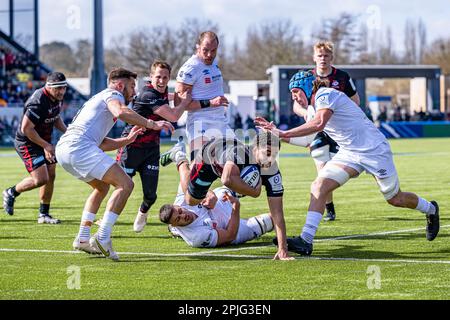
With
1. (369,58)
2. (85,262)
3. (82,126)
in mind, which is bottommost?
(85,262)

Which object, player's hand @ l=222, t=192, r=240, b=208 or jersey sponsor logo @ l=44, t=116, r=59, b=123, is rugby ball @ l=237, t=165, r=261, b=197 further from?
jersey sponsor logo @ l=44, t=116, r=59, b=123

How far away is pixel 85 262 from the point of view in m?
10.3

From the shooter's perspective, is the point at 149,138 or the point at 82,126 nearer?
the point at 82,126

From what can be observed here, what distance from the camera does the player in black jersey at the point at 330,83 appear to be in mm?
12919

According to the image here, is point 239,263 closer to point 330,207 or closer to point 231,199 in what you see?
point 231,199

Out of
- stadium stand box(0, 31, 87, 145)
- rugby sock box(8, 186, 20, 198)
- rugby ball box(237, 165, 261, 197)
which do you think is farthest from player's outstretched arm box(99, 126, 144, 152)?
stadium stand box(0, 31, 87, 145)

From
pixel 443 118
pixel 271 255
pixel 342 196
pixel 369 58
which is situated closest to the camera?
pixel 271 255

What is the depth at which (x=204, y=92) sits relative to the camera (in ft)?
42.6

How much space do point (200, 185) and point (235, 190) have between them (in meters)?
0.60

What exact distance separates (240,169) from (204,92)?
2554mm

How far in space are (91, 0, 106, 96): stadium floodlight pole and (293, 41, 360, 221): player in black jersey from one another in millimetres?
27569

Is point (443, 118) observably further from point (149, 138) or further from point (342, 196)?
point (149, 138)

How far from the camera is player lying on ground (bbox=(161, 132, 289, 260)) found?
10.4 m

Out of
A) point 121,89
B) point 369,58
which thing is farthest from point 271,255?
point 369,58
